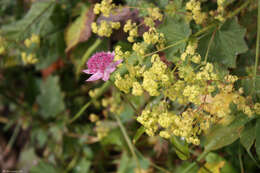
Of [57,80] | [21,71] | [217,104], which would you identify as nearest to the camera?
[217,104]

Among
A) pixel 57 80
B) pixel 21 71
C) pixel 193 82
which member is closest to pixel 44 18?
pixel 57 80

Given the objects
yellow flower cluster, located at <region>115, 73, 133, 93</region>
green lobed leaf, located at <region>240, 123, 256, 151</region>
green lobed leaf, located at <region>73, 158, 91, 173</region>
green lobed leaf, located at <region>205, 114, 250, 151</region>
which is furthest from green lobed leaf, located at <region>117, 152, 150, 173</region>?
yellow flower cluster, located at <region>115, 73, 133, 93</region>

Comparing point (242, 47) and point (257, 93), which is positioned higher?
point (242, 47)

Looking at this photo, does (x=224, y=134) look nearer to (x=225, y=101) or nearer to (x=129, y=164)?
(x=225, y=101)

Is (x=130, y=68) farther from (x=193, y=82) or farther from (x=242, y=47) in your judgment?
(x=242, y=47)

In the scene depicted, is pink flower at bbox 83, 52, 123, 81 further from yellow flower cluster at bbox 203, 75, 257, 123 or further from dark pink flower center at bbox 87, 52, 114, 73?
yellow flower cluster at bbox 203, 75, 257, 123

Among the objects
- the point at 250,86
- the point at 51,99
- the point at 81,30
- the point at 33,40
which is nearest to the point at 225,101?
the point at 250,86

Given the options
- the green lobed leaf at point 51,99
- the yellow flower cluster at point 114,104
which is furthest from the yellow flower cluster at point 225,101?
the green lobed leaf at point 51,99
